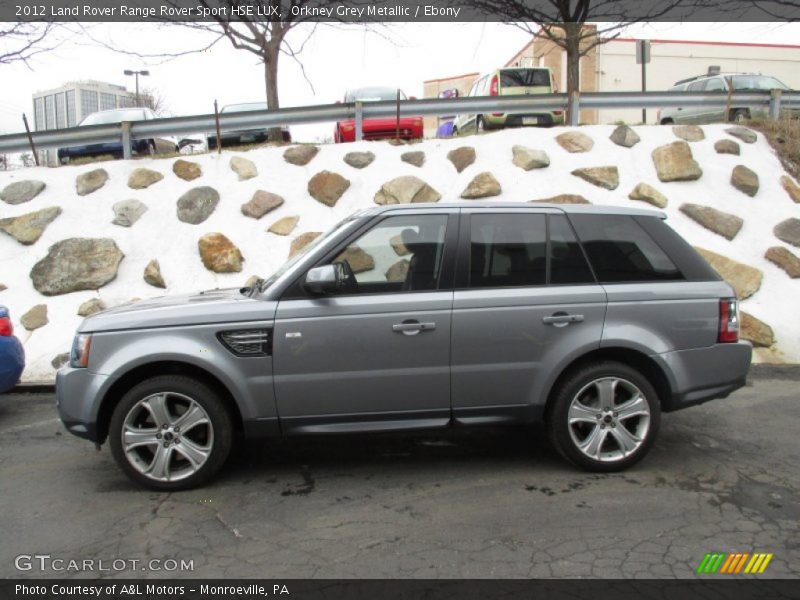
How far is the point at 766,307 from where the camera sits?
25.1 feet

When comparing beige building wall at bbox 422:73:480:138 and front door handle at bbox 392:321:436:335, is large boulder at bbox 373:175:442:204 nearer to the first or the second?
front door handle at bbox 392:321:436:335

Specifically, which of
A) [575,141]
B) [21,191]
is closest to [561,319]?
[575,141]

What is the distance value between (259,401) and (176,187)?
21.8 ft

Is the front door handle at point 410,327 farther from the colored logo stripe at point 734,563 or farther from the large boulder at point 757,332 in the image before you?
the large boulder at point 757,332

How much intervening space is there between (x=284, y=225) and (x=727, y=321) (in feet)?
20.4

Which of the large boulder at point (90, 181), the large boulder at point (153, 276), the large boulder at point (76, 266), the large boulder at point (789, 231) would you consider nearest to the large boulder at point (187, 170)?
the large boulder at point (90, 181)

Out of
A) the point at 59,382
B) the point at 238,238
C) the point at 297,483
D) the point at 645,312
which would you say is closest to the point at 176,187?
the point at 238,238

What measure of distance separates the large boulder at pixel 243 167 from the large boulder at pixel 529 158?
3.97 m

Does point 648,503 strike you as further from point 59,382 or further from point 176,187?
point 176,187

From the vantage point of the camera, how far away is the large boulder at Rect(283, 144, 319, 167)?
10.0m

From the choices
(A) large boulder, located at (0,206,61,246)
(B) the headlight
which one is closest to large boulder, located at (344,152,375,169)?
(A) large boulder, located at (0,206,61,246)

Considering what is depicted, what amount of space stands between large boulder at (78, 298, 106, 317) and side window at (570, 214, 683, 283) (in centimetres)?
614

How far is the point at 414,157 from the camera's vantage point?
9.91m

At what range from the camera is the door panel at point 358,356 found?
13.0 feet
